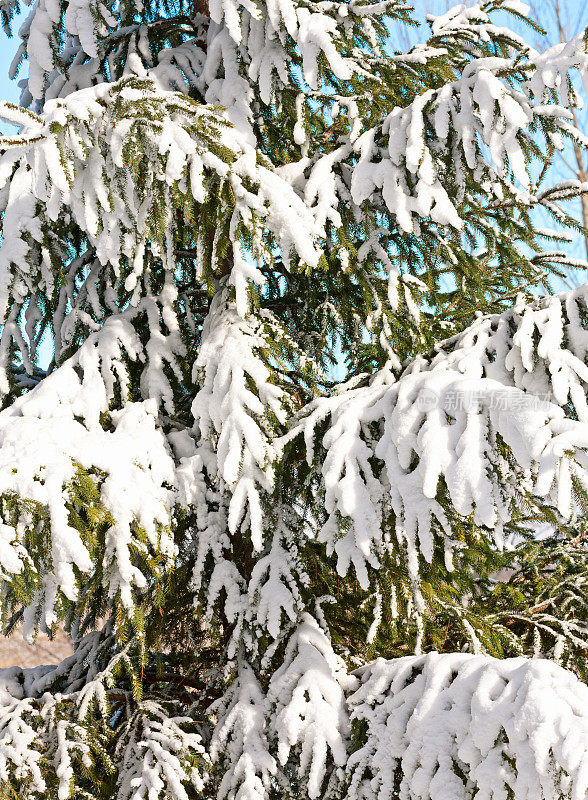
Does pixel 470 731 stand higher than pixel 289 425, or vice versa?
pixel 289 425

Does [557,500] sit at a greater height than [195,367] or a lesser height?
lesser

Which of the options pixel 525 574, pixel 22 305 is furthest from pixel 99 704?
pixel 525 574

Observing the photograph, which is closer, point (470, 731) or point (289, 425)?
point (470, 731)

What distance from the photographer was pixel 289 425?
3.07 meters

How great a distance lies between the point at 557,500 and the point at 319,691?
1.38 metres

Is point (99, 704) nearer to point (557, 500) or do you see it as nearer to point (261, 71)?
point (557, 500)

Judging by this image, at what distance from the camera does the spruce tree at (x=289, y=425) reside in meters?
2.16

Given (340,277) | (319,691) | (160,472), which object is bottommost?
(319,691)

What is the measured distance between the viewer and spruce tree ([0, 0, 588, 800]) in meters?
2.16

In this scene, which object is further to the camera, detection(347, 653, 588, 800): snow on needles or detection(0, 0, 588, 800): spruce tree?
detection(0, 0, 588, 800): spruce tree

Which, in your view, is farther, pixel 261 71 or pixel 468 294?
pixel 468 294

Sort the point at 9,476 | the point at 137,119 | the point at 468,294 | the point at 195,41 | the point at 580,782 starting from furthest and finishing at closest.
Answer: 1. the point at 195,41
2. the point at 468,294
3. the point at 137,119
4. the point at 9,476
5. the point at 580,782

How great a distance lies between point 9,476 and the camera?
7.16 ft

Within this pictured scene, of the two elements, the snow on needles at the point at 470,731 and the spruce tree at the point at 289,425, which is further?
the spruce tree at the point at 289,425
